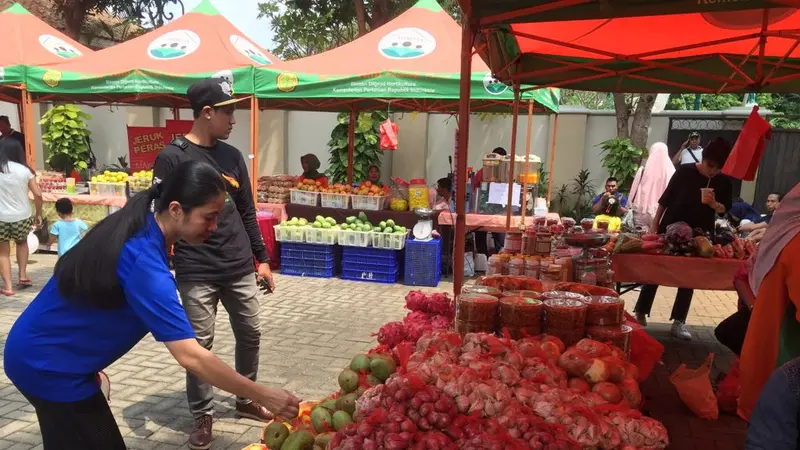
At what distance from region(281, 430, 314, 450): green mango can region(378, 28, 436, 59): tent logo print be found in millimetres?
6023

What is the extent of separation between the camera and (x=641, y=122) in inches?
486

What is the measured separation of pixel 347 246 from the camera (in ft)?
25.7

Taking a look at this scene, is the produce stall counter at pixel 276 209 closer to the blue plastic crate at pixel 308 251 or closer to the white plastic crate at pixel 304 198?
the white plastic crate at pixel 304 198

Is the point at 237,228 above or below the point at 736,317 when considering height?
above

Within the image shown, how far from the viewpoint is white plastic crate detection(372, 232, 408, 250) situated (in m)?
7.56

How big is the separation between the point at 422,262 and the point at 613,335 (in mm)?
5243

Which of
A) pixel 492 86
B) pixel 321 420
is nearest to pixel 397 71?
pixel 492 86

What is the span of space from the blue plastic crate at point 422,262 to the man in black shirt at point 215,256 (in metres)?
4.23

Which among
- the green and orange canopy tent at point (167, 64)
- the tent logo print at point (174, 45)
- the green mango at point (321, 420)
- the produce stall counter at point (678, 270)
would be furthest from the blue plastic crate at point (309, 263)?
the green mango at point (321, 420)

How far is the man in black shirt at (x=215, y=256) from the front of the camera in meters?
3.12

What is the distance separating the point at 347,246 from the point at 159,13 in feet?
54.8

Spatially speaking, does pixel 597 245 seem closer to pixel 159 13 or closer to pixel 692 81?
pixel 692 81

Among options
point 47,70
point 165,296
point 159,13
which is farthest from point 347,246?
point 159,13

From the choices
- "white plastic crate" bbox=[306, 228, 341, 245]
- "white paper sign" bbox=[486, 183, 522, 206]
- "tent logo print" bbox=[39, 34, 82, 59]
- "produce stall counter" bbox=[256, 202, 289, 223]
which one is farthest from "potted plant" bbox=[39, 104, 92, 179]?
→ "white paper sign" bbox=[486, 183, 522, 206]
